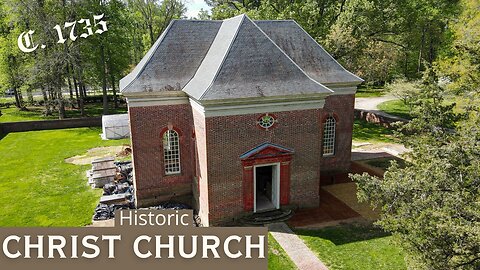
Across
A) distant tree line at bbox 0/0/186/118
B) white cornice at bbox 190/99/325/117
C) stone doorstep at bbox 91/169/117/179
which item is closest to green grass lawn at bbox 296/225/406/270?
white cornice at bbox 190/99/325/117

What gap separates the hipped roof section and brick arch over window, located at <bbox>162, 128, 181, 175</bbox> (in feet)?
7.96

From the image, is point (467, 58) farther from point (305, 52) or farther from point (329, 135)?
point (329, 135)

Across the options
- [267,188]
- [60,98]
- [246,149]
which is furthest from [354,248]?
[60,98]

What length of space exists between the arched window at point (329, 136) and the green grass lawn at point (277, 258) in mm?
9851

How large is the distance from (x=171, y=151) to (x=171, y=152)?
64 mm

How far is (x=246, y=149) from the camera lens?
1698cm

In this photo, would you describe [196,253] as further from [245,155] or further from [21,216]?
[21,216]

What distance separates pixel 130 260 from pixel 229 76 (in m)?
8.63

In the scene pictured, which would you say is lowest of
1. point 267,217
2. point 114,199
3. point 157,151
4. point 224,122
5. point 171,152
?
point 267,217

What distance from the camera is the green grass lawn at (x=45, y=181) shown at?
62.1 feet

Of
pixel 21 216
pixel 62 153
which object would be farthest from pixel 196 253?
pixel 62 153

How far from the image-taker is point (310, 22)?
1375 inches

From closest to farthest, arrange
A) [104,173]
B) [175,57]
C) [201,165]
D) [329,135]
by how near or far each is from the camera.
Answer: [201,165] → [175,57] → [104,173] → [329,135]

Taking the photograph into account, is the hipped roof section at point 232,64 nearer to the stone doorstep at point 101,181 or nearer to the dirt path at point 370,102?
the stone doorstep at point 101,181
